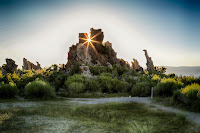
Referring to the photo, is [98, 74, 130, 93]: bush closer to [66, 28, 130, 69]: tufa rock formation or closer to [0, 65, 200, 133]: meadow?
[0, 65, 200, 133]: meadow

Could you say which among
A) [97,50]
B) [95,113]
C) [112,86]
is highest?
[97,50]

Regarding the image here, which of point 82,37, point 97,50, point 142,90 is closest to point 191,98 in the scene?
point 142,90

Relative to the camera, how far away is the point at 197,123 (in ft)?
19.5

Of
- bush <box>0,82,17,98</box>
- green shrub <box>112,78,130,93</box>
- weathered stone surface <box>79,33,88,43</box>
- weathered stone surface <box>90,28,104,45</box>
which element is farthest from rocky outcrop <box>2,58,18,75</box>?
weathered stone surface <box>90,28,104,45</box>

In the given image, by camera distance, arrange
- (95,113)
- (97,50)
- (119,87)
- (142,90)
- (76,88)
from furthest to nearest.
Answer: (97,50), (119,87), (76,88), (142,90), (95,113)

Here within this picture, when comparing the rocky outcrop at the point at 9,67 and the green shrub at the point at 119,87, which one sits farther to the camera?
the rocky outcrop at the point at 9,67

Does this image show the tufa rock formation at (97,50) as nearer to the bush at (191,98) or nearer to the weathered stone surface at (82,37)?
the weathered stone surface at (82,37)

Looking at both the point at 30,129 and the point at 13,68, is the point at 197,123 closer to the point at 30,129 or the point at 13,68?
the point at 30,129

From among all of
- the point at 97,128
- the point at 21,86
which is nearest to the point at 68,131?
the point at 97,128

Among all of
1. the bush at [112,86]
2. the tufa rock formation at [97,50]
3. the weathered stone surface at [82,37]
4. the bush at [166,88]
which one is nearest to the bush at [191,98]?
the bush at [166,88]

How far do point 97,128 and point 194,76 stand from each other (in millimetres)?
11856

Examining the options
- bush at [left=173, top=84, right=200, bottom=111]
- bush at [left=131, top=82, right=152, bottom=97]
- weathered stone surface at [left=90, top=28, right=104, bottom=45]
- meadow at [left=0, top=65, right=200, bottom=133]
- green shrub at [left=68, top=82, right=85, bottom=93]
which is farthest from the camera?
weathered stone surface at [left=90, top=28, right=104, bottom=45]

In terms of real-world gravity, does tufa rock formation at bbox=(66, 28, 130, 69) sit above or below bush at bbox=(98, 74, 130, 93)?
above

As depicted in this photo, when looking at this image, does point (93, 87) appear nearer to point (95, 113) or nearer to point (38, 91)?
point (38, 91)
